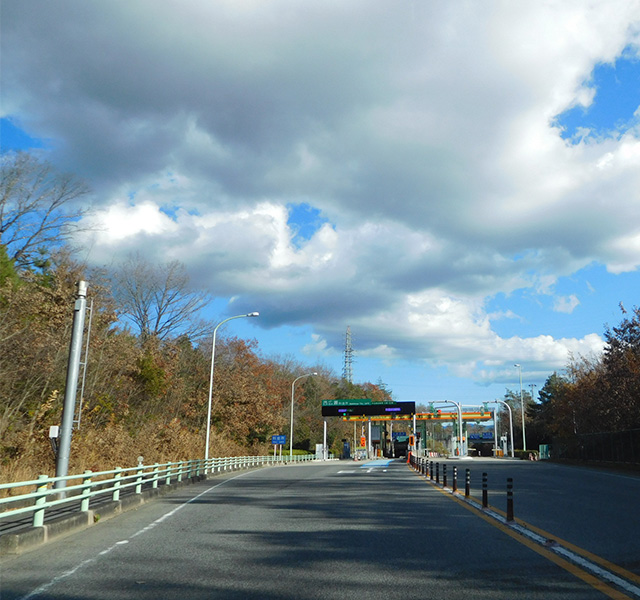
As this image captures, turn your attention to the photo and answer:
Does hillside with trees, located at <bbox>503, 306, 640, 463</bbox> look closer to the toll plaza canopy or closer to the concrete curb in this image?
the toll plaza canopy

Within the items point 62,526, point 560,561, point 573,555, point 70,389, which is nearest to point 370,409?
point 70,389

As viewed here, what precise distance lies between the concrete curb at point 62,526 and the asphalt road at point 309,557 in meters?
0.21

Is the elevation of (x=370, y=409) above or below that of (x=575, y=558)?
above

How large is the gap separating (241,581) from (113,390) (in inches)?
1168

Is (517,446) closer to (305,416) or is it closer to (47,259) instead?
(305,416)

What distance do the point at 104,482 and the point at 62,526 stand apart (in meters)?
2.81

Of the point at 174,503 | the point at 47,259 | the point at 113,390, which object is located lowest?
the point at 174,503

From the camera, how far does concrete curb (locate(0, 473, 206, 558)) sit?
30.0 feet

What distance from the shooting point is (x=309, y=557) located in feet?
28.2

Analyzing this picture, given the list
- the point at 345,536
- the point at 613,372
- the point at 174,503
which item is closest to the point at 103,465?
the point at 174,503

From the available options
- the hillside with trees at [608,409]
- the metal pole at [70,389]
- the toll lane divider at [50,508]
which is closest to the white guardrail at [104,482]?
the toll lane divider at [50,508]

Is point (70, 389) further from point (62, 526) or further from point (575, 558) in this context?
point (575, 558)

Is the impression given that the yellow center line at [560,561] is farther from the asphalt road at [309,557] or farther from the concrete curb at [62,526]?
the concrete curb at [62,526]

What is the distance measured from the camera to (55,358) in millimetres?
25891
